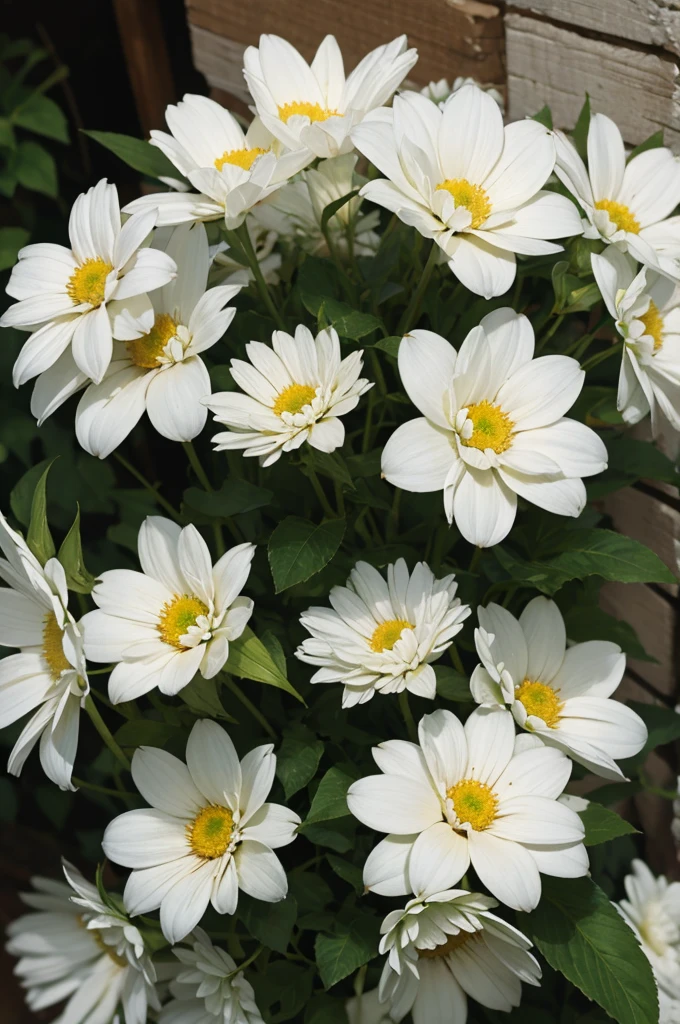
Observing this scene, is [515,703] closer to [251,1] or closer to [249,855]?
[249,855]

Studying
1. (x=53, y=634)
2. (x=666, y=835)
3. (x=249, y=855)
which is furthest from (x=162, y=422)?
(x=666, y=835)

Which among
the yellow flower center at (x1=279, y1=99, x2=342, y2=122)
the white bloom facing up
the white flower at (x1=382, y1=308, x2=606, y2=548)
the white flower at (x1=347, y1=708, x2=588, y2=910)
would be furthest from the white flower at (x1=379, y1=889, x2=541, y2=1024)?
the yellow flower center at (x1=279, y1=99, x2=342, y2=122)

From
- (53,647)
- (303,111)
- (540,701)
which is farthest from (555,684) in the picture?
(303,111)

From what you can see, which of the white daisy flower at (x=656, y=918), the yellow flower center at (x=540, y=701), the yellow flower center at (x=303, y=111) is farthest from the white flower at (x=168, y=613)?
the white daisy flower at (x=656, y=918)

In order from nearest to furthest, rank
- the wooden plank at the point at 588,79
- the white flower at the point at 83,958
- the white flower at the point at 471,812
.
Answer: the white flower at the point at 471,812 < the white flower at the point at 83,958 < the wooden plank at the point at 588,79

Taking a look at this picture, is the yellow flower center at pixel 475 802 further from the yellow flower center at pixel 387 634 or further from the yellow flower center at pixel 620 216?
the yellow flower center at pixel 620 216

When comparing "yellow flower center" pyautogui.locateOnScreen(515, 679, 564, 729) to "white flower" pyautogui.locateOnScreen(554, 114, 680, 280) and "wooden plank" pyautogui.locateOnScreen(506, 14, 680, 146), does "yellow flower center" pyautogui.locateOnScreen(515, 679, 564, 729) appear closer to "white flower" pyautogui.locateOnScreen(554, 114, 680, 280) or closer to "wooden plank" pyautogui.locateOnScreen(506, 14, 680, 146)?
"white flower" pyautogui.locateOnScreen(554, 114, 680, 280)
